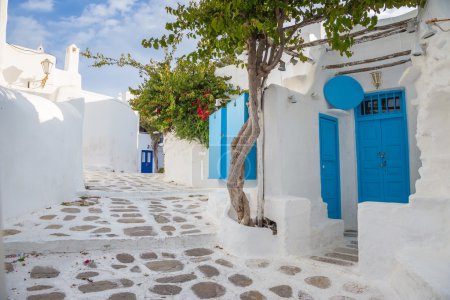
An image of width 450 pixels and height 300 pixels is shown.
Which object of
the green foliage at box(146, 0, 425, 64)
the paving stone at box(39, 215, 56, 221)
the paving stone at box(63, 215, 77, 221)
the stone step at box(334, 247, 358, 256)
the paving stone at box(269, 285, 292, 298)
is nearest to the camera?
the paving stone at box(269, 285, 292, 298)

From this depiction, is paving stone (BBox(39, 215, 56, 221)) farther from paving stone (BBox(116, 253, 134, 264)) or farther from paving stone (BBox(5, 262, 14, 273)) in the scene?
paving stone (BBox(116, 253, 134, 264))

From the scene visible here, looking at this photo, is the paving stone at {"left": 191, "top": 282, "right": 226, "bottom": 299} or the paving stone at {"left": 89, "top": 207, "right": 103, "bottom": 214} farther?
the paving stone at {"left": 89, "top": 207, "right": 103, "bottom": 214}

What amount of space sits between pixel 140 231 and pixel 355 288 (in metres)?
3.04

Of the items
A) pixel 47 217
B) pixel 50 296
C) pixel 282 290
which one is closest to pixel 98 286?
pixel 50 296

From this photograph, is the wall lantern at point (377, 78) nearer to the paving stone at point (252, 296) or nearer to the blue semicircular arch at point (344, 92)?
the blue semicircular arch at point (344, 92)

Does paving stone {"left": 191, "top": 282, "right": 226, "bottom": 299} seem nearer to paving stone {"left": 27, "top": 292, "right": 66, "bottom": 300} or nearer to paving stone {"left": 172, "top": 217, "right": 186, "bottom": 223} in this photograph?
paving stone {"left": 27, "top": 292, "right": 66, "bottom": 300}

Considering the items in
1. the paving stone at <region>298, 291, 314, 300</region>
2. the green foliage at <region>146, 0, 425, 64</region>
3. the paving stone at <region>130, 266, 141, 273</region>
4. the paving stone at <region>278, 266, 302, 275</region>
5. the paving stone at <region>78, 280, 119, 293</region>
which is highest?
the green foliage at <region>146, 0, 425, 64</region>

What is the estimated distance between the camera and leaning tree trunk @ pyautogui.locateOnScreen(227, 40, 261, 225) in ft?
13.8

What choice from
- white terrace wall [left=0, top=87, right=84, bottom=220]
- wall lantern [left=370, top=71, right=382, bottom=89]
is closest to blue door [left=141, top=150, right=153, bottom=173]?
white terrace wall [left=0, top=87, right=84, bottom=220]

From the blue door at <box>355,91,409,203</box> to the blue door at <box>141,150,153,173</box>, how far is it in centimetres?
1831

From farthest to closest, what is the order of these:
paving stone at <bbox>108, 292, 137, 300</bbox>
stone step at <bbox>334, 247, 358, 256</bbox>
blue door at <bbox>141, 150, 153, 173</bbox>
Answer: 1. blue door at <bbox>141, 150, 153, 173</bbox>
2. stone step at <bbox>334, 247, 358, 256</bbox>
3. paving stone at <bbox>108, 292, 137, 300</bbox>

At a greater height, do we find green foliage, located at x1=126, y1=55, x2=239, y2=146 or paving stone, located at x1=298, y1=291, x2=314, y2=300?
green foliage, located at x1=126, y1=55, x2=239, y2=146

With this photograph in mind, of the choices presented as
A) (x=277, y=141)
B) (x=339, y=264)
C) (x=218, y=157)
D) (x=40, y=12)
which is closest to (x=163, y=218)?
(x=218, y=157)

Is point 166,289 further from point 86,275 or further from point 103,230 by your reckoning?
point 103,230
